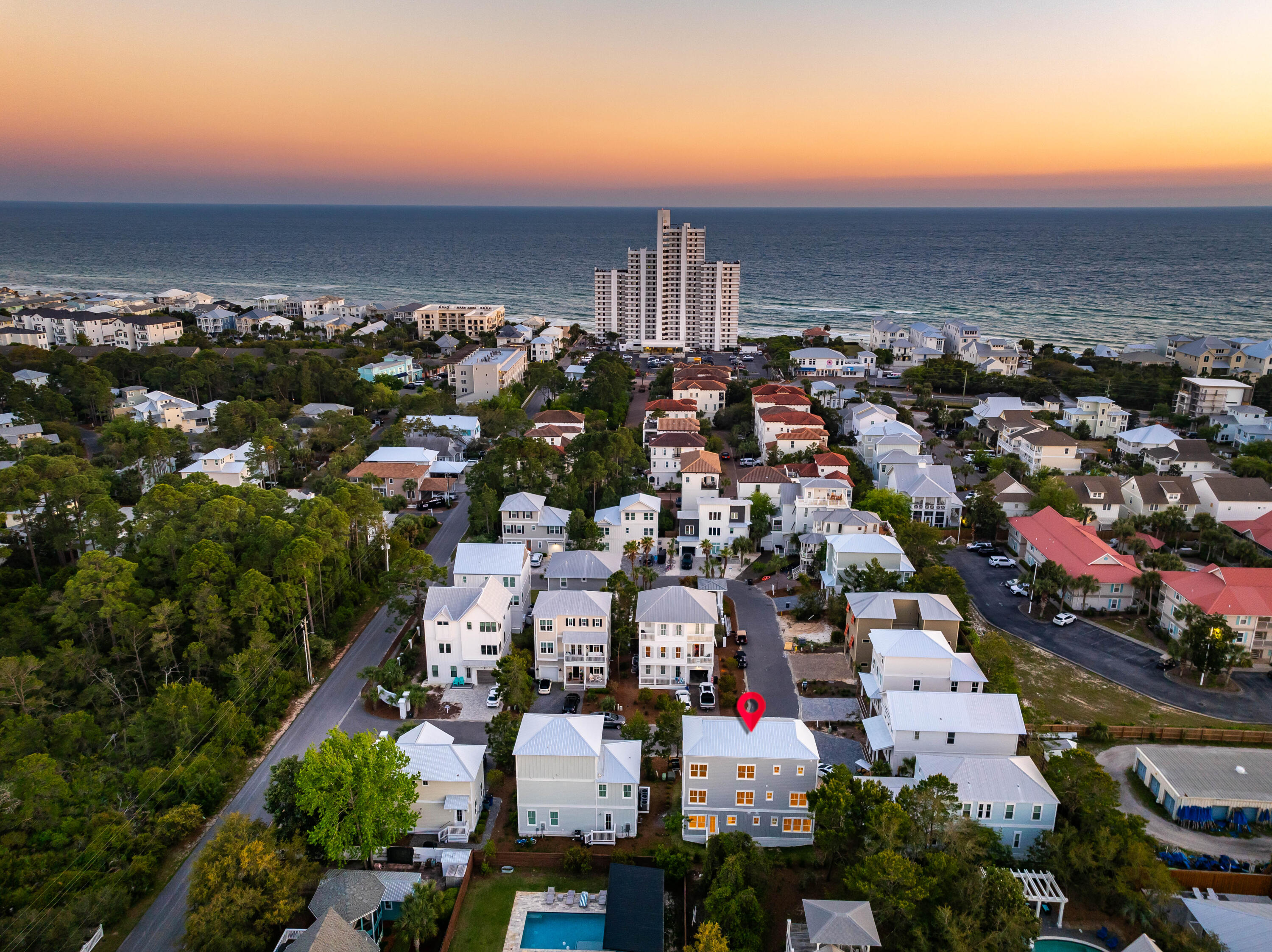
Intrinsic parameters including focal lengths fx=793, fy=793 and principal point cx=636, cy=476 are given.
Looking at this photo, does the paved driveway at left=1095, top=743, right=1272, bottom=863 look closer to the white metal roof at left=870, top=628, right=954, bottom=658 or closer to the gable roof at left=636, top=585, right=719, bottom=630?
the white metal roof at left=870, top=628, right=954, bottom=658

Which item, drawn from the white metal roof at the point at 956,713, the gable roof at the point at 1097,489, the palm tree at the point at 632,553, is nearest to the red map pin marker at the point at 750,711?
the white metal roof at the point at 956,713

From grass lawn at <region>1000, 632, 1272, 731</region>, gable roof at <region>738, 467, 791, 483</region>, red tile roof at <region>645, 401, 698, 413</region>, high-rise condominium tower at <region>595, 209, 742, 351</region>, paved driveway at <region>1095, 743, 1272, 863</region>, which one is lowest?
paved driveway at <region>1095, 743, 1272, 863</region>

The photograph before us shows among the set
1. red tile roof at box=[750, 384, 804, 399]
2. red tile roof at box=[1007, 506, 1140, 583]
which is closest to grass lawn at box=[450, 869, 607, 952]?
red tile roof at box=[1007, 506, 1140, 583]

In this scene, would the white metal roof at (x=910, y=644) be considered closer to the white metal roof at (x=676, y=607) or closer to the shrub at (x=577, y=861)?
the white metal roof at (x=676, y=607)

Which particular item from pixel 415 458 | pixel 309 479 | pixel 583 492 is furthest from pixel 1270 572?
pixel 309 479

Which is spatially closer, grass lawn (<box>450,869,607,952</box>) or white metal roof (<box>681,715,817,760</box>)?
grass lawn (<box>450,869,607,952</box>)

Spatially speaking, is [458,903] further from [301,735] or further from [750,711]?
[301,735]

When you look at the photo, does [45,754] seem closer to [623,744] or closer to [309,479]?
[623,744]

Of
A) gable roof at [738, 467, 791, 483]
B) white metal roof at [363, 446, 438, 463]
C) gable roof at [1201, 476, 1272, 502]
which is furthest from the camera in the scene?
white metal roof at [363, 446, 438, 463]

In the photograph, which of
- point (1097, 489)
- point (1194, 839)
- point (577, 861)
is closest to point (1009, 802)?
point (1194, 839)
